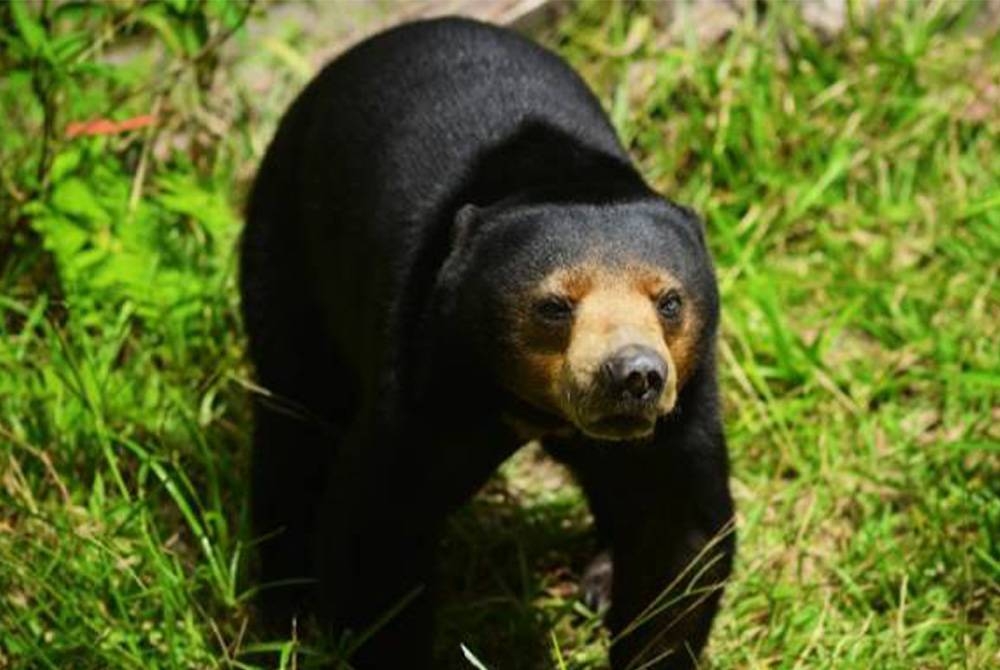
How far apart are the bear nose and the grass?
1.09 metres

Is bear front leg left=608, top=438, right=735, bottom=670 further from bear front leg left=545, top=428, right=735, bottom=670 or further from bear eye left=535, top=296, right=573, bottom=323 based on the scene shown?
bear eye left=535, top=296, right=573, bottom=323

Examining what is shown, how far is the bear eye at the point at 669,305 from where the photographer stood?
15.0 ft

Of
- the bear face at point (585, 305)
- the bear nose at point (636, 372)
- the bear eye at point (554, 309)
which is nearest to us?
the bear nose at point (636, 372)

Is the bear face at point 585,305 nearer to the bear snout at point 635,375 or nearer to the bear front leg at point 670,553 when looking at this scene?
the bear snout at point 635,375

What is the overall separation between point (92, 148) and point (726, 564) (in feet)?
8.39

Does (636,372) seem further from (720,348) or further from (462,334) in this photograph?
(720,348)

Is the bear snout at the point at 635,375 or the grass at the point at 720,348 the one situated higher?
the bear snout at the point at 635,375

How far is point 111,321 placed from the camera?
630cm

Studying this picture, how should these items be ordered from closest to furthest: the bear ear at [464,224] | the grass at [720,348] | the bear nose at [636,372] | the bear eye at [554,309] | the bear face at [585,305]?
1. the bear nose at [636,372]
2. the bear face at [585,305]
3. the bear eye at [554,309]
4. the bear ear at [464,224]
5. the grass at [720,348]

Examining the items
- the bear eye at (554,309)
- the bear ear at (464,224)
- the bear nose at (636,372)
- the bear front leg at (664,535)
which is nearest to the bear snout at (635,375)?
the bear nose at (636,372)

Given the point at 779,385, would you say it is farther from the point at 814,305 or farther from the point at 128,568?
the point at 128,568

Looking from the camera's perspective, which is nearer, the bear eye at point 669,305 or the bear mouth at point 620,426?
the bear mouth at point 620,426

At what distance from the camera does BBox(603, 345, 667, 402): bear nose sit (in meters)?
4.29

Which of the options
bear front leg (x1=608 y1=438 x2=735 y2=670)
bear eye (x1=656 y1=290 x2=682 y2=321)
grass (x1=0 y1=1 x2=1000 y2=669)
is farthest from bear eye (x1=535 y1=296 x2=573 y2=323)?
grass (x1=0 y1=1 x2=1000 y2=669)
